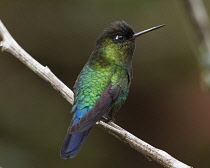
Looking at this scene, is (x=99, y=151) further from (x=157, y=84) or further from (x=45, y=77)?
(x=45, y=77)

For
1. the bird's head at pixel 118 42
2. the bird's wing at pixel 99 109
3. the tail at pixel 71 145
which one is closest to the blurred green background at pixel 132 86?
the bird's head at pixel 118 42

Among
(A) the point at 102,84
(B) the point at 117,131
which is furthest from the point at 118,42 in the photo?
(B) the point at 117,131

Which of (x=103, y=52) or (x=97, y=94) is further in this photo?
(x=103, y=52)

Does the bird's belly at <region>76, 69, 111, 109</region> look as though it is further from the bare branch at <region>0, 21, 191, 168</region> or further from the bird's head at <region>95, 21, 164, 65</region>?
the bird's head at <region>95, 21, 164, 65</region>

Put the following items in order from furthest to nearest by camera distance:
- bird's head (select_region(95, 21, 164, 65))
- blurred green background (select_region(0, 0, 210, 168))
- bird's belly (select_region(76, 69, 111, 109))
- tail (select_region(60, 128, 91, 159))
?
blurred green background (select_region(0, 0, 210, 168)), bird's head (select_region(95, 21, 164, 65)), bird's belly (select_region(76, 69, 111, 109)), tail (select_region(60, 128, 91, 159))

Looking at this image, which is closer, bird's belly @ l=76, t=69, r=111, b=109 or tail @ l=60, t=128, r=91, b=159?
tail @ l=60, t=128, r=91, b=159

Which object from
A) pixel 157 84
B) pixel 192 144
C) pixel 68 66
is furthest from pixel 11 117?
pixel 192 144

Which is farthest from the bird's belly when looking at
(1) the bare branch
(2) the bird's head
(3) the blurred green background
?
(3) the blurred green background

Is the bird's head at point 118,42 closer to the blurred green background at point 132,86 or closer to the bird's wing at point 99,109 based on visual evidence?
the bird's wing at point 99,109
